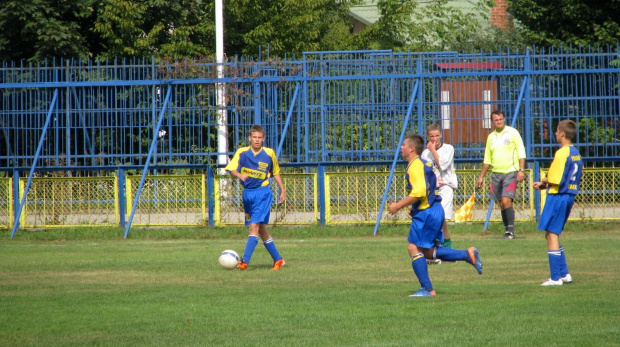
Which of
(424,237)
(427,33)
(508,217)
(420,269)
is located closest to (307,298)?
(420,269)

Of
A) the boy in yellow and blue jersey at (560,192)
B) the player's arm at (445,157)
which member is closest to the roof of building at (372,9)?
the player's arm at (445,157)

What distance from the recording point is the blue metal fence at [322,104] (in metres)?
18.2

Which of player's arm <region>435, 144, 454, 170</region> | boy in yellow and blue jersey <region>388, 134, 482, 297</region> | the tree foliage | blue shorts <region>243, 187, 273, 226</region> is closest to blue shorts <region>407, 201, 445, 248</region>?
boy in yellow and blue jersey <region>388, 134, 482, 297</region>

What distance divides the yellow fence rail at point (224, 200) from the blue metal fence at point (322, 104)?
1.43 feet

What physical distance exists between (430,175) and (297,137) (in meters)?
9.78

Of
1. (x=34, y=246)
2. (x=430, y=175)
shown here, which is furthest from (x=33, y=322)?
(x=34, y=246)

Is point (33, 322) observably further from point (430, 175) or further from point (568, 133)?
point (568, 133)

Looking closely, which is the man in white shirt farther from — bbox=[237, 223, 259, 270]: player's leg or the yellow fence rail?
the yellow fence rail

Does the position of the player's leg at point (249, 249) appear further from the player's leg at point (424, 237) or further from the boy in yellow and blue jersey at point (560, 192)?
the boy in yellow and blue jersey at point (560, 192)

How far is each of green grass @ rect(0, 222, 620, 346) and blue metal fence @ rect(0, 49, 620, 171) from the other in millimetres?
3713

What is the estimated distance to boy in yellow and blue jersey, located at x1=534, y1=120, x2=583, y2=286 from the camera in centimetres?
970

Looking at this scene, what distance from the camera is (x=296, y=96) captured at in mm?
18625

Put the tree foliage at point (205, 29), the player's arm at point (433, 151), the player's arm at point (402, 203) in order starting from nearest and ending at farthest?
1. the player's arm at point (402, 203)
2. the player's arm at point (433, 151)
3. the tree foliage at point (205, 29)

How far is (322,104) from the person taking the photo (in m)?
18.8
